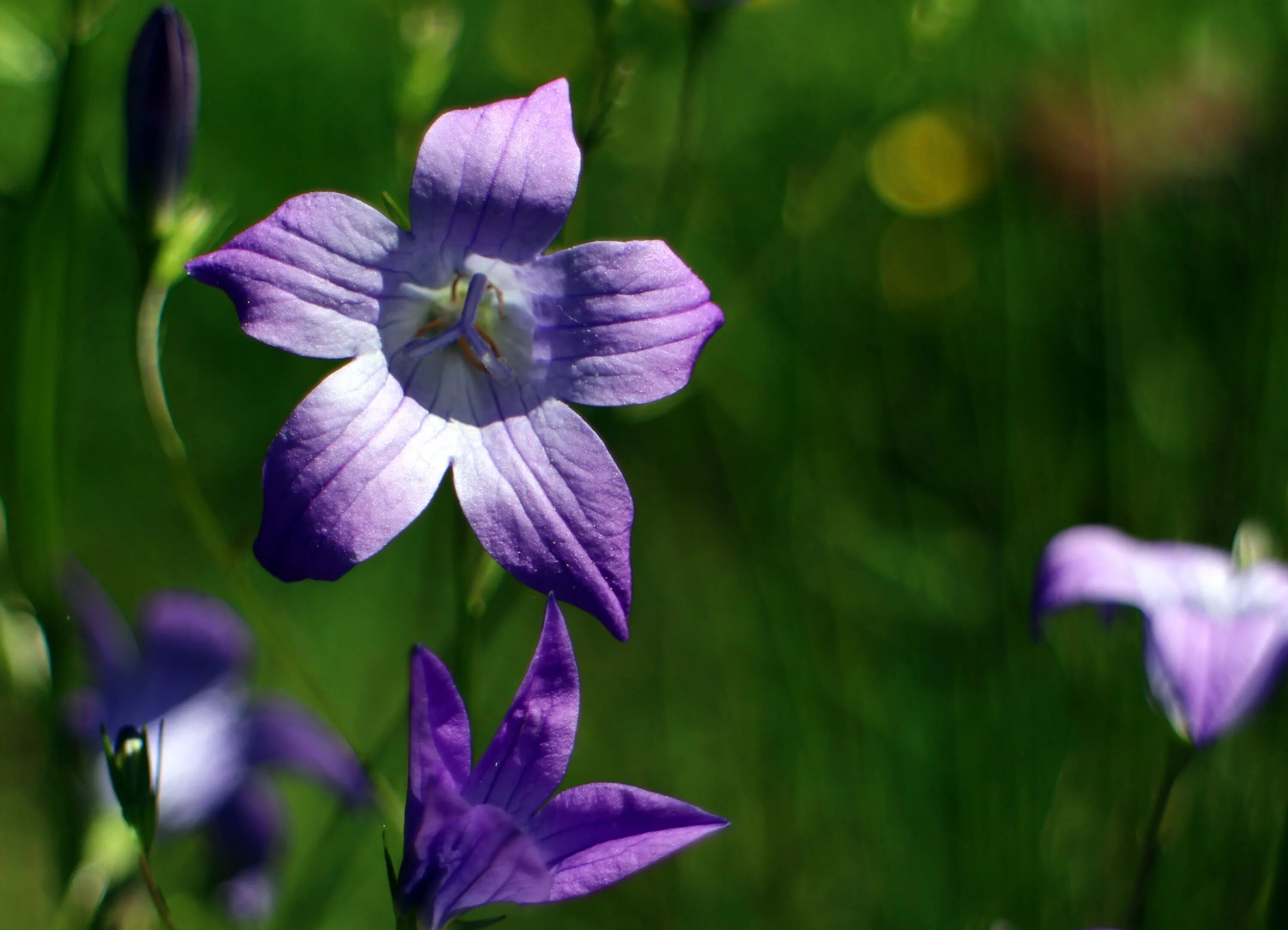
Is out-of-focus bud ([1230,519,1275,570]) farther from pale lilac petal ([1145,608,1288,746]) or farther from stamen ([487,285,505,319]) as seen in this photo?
stamen ([487,285,505,319])

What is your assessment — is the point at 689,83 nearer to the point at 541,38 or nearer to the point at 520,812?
the point at 520,812

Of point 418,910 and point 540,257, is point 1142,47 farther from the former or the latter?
point 418,910

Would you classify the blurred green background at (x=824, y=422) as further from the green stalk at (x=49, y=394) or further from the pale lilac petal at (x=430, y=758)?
the pale lilac petal at (x=430, y=758)

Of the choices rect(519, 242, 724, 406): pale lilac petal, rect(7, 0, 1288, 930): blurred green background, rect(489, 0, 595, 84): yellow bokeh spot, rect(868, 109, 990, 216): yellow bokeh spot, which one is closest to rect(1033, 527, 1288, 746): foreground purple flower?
rect(7, 0, 1288, 930): blurred green background

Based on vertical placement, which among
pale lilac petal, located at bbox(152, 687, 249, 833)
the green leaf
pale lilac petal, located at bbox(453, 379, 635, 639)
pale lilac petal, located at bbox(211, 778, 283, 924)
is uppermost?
the green leaf

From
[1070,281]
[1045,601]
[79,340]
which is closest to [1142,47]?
[1070,281]

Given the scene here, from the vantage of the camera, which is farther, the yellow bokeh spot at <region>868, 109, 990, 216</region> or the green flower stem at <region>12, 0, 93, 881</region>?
the yellow bokeh spot at <region>868, 109, 990, 216</region>

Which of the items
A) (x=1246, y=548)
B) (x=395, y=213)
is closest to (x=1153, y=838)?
(x=1246, y=548)
